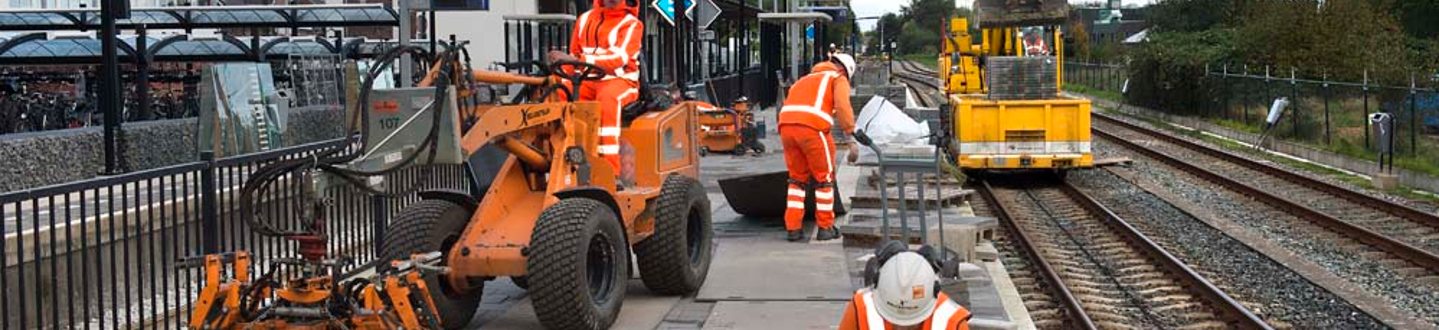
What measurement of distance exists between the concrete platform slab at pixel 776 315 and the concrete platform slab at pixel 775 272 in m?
0.24

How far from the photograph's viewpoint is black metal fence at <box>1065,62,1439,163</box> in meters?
25.5

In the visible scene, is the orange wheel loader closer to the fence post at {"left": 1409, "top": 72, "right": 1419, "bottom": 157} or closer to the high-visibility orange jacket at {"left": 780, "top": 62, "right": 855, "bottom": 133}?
the high-visibility orange jacket at {"left": 780, "top": 62, "right": 855, "bottom": 133}

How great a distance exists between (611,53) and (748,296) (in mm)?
1769

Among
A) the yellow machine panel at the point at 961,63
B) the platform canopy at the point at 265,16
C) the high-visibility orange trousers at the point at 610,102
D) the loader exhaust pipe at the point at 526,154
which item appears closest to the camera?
the loader exhaust pipe at the point at 526,154

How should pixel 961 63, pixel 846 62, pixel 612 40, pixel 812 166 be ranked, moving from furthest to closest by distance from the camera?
pixel 961 63 → pixel 846 62 → pixel 812 166 → pixel 612 40

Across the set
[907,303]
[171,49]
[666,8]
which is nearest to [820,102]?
[907,303]

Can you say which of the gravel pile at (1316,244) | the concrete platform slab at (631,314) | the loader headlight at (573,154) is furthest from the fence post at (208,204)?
the gravel pile at (1316,244)

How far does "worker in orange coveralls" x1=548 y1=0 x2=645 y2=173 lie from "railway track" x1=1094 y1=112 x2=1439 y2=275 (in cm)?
734

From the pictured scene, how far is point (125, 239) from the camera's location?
26.3 ft

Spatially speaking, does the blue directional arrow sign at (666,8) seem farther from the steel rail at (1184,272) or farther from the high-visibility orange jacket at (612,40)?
the high-visibility orange jacket at (612,40)

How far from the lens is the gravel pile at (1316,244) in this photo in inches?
500

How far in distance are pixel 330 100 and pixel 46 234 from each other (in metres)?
16.8

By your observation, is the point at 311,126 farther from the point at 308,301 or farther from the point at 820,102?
the point at 308,301

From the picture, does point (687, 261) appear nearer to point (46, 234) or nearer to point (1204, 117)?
point (46, 234)
